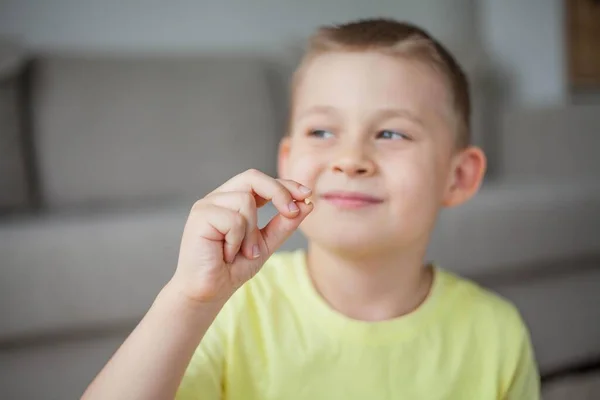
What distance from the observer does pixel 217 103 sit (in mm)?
1869

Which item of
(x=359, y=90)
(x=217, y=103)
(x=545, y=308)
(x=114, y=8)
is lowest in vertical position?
(x=545, y=308)

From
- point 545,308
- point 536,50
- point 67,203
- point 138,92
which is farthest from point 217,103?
point 536,50

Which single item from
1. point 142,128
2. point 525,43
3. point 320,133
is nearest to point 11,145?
point 142,128

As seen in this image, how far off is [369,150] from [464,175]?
0.70 feet

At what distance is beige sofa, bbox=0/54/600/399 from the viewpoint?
3.84 ft

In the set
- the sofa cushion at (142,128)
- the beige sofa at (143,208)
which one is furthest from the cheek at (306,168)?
the sofa cushion at (142,128)

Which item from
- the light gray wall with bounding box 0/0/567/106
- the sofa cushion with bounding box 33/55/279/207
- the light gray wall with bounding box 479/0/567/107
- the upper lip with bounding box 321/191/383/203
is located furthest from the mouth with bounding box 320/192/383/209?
the light gray wall with bounding box 479/0/567/107

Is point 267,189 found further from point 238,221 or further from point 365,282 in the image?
point 365,282

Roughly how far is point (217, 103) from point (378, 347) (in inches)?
46.9

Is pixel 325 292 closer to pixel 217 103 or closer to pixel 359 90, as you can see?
pixel 359 90

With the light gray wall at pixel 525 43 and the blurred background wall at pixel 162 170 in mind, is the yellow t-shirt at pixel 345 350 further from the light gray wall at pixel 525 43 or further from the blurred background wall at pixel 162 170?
the light gray wall at pixel 525 43

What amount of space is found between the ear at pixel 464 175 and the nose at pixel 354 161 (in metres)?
0.18

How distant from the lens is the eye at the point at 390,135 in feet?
2.63

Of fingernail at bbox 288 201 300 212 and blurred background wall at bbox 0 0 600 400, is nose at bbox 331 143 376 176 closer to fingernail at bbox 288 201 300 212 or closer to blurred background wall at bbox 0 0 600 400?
fingernail at bbox 288 201 300 212
